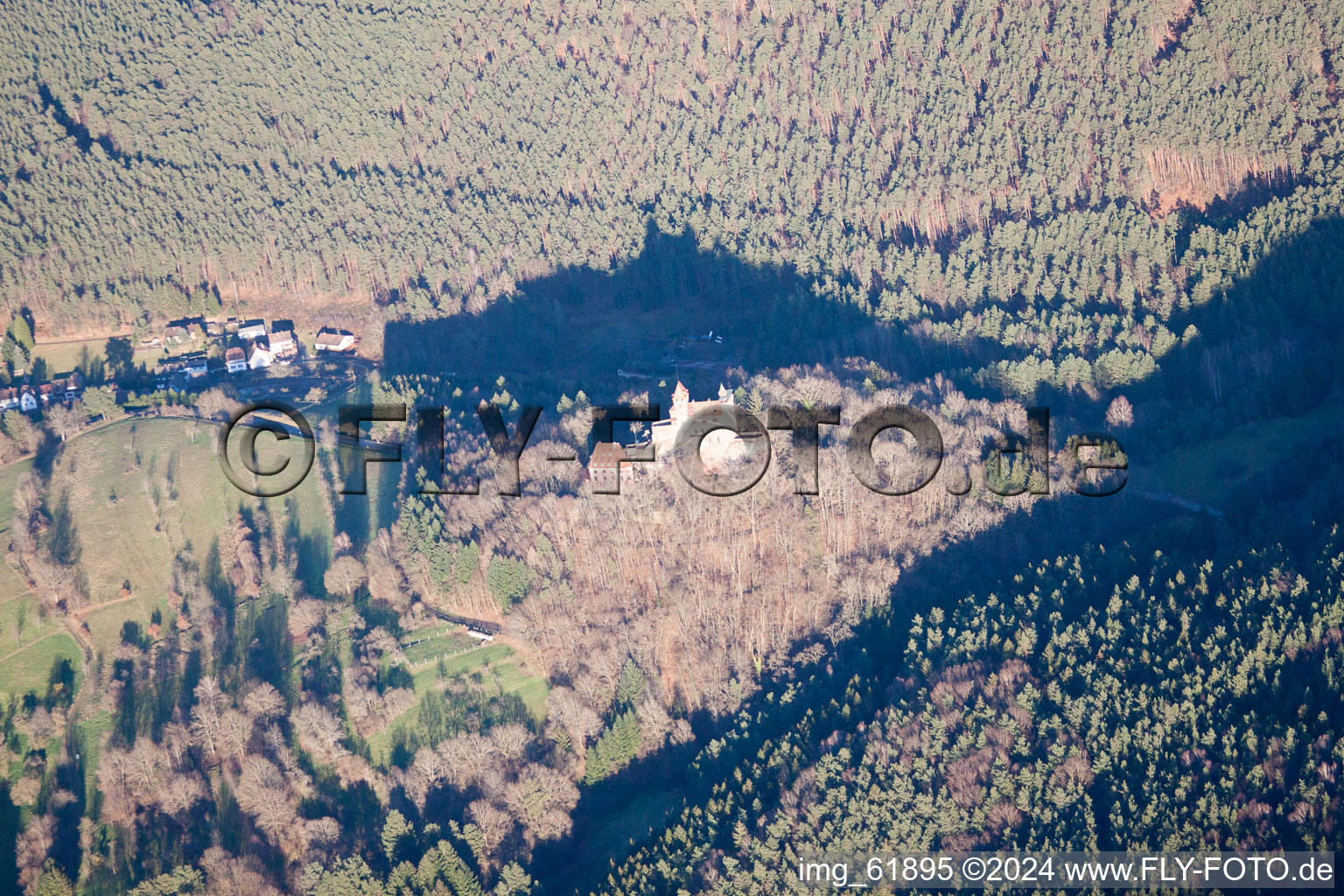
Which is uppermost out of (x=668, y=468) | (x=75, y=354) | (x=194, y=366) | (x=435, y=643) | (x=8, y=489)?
(x=75, y=354)

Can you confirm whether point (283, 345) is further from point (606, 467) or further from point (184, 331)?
point (606, 467)

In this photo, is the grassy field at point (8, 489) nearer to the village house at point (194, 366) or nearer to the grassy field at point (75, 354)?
the village house at point (194, 366)

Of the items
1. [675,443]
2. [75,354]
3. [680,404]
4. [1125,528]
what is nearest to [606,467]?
[675,443]

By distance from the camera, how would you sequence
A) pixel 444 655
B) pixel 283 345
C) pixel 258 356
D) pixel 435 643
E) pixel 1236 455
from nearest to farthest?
pixel 444 655, pixel 435 643, pixel 1236 455, pixel 258 356, pixel 283 345

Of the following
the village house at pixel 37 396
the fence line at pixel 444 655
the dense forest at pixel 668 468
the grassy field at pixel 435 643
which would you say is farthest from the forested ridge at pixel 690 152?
the grassy field at pixel 435 643

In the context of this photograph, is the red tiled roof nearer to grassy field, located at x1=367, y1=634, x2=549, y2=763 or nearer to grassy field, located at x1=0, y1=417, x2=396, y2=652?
grassy field, located at x1=367, y1=634, x2=549, y2=763

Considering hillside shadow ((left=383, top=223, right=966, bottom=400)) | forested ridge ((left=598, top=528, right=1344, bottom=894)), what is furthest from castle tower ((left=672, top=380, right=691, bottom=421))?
forested ridge ((left=598, top=528, right=1344, bottom=894))
